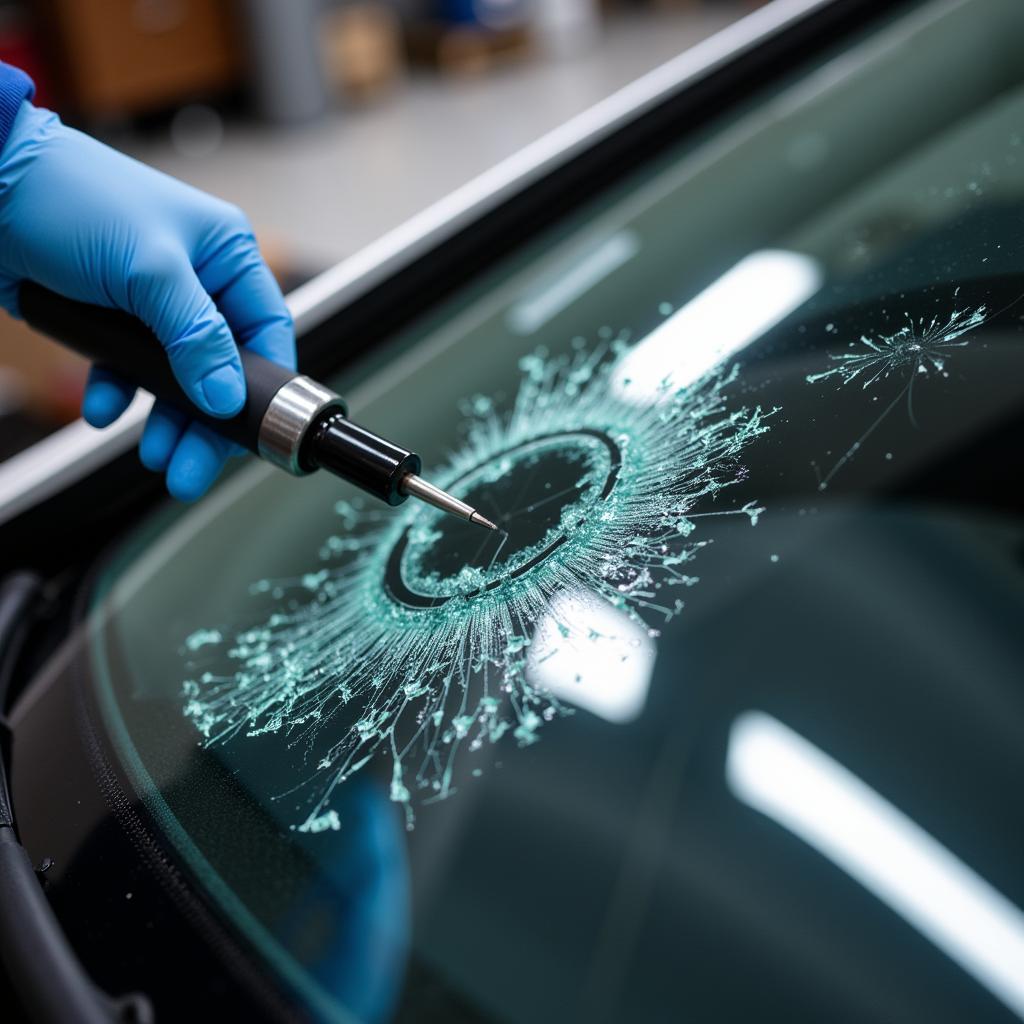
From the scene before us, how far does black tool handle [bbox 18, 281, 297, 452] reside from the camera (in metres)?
0.79

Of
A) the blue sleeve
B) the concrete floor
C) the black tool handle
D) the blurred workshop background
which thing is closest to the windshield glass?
the black tool handle

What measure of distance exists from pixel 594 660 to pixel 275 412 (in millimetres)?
344

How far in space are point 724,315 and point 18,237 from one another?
0.64 m

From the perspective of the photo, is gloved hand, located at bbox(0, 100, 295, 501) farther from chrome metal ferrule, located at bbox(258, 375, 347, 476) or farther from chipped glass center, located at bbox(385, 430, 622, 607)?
chipped glass center, located at bbox(385, 430, 622, 607)

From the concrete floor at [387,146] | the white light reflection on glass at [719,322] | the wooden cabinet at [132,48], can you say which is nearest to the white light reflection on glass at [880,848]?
the white light reflection on glass at [719,322]

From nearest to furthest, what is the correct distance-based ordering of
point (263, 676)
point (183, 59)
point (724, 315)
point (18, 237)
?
1. point (263, 676)
2. point (724, 315)
3. point (18, 237)
4. point (183, 59)

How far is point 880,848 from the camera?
46cm

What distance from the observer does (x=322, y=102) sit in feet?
15.9

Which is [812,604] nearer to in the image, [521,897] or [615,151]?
[521,897]

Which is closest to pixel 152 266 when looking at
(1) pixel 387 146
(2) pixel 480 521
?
(2) pixel 480 521

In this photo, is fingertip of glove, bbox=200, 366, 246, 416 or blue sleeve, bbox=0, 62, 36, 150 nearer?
fingertip of glove, bbox=200, 366, 246, 416

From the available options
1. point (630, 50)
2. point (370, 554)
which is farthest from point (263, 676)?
point (630, 50)

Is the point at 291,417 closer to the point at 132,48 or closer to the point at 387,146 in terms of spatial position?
the point at 387,146

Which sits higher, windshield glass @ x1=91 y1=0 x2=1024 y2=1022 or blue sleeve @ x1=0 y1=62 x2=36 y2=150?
blue sleeve @ x1=0 y1=62 x2=36 y2=150
